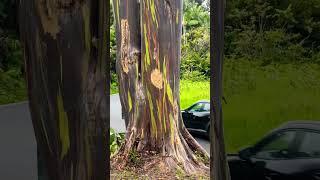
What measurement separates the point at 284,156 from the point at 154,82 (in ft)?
12.9

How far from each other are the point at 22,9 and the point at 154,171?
5.79 m

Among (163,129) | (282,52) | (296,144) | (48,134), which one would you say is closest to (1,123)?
(48,134)

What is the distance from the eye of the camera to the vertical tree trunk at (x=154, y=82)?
289 inches

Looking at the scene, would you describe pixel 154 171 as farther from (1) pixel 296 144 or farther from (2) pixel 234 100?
(1) pixel 296 144

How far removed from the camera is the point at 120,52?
8.04 meters

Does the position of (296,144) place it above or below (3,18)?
below

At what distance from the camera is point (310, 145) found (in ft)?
11.7

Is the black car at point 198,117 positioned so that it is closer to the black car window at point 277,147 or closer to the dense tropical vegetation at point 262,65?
the dense tropical vegetation at point 262,65

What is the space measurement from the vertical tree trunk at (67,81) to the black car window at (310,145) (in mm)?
1992

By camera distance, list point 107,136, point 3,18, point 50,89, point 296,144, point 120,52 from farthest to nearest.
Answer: point 120,52
point 296,144
point 3,18
point 107,136
point 50,89

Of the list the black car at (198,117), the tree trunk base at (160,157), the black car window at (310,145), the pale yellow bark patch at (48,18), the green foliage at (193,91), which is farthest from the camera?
the green foliage at (193,91)

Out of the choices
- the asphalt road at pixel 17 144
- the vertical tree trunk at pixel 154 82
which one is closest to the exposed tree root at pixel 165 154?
the vertical tree trunk at pixel 154 82

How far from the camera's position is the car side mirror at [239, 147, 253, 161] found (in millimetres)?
4082

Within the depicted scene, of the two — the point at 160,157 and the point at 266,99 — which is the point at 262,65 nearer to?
the point at 266,99
